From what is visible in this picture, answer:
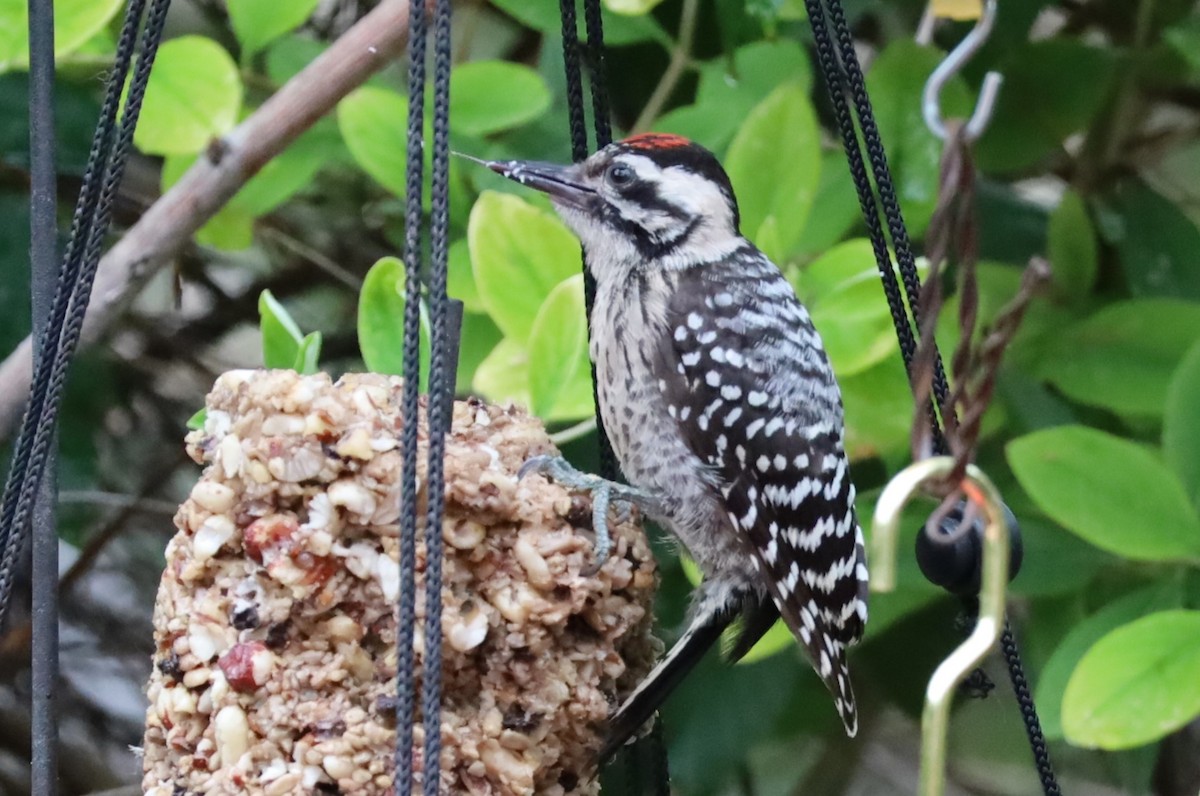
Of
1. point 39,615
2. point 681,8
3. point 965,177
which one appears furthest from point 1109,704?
point 681,8

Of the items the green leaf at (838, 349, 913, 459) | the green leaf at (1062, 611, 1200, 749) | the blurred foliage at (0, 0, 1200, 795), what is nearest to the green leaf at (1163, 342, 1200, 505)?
the blurred foliage at (0, 0, 1200, 795)

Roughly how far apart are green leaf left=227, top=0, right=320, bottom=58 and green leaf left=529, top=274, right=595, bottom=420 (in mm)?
466

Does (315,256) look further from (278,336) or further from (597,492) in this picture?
(597,492)

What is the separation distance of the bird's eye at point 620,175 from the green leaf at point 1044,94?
2.08 ft

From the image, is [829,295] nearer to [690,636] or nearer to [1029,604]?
[690,636]

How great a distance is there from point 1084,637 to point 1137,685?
0.56 ft

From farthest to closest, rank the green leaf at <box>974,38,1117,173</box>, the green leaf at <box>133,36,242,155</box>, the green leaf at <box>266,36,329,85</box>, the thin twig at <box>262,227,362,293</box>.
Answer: the thin twig at <box>262,227,362,293</box> < the green leaf at <box>974,38,1117,173</box> < the green leaf at <box>266,36,329,85</box> < the green leaf at <box>133,36,242,155</box>

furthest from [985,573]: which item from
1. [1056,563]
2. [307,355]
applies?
[1056,563]

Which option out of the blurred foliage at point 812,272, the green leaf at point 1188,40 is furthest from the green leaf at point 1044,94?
the green leaf at point 1188,40

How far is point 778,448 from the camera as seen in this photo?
3.72ft

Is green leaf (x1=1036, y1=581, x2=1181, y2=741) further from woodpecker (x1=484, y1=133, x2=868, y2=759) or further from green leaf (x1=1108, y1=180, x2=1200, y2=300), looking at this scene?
green leaf (x1=1108, y1=180, x2=1200, y2=300)

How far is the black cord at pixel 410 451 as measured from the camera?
2.27ft

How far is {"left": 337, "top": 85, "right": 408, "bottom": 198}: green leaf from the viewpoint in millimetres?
1305

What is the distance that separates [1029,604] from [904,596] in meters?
0.26
